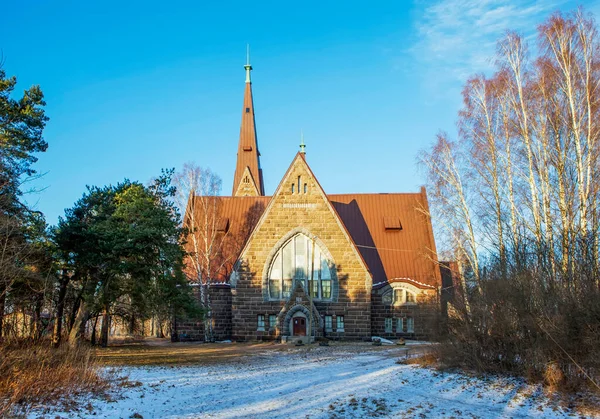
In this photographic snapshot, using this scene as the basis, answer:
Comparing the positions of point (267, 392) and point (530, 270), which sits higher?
point (530, 270)

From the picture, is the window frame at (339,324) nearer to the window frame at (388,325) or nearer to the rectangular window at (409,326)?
the window frame at (388,325)

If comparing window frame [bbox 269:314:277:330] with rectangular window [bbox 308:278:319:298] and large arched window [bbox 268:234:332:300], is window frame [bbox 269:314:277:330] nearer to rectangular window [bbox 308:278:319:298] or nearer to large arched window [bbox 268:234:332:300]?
large arched window [bbox 268:234:332:300]

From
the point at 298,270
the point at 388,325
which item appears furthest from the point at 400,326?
the point at 298,270

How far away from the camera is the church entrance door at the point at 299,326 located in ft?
97.5

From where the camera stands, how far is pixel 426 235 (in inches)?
1325

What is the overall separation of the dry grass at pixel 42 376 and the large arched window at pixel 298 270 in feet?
59.7

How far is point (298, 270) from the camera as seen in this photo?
3053 centimetres

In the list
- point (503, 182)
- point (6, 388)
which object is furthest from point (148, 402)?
point (503, 182)

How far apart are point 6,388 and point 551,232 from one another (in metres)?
13.8

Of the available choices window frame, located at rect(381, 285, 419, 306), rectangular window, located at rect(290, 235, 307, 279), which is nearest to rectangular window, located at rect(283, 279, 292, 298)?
rectangular window, located at rect(290, 235, 307, 279)

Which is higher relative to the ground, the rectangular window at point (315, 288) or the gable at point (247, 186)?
the gable at point (247, 186)

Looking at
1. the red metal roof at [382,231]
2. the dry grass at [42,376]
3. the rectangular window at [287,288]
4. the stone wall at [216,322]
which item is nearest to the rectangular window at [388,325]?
the red metal roof at [382,231]

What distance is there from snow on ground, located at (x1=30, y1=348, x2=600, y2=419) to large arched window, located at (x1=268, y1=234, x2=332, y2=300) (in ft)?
41.8

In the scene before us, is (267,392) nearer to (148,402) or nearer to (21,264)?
(148,402)
